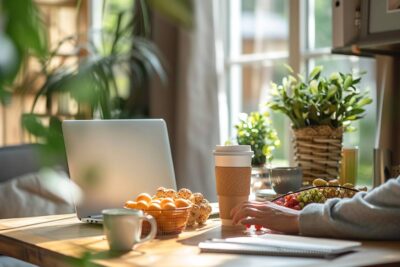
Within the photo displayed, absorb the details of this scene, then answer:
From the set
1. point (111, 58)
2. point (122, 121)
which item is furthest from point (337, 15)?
point (111, 58)

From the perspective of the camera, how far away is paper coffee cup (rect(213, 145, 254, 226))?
1.71 metres

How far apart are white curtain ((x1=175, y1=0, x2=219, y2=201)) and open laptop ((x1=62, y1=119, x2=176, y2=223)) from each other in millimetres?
1694

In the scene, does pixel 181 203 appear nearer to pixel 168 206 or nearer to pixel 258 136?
pixel 168 206

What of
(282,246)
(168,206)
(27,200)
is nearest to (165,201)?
(168,206)

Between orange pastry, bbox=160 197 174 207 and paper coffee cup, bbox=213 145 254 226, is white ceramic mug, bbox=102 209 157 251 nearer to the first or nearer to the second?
orange pastry, bbox=160 197 174 207

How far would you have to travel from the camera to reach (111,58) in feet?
12.5

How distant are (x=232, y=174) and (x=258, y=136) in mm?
668

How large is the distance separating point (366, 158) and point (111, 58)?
152cm

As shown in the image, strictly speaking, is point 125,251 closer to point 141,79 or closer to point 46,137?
point 46,137

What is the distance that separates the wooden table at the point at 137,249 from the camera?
124 cm

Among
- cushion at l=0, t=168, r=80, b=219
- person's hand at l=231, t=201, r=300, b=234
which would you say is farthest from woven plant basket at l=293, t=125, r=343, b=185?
cushion at l=0, t=168, r=80, b=219

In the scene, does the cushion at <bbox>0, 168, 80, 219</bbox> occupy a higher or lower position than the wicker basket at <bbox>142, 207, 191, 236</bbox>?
lower

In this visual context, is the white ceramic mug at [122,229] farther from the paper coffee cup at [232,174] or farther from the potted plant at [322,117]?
the potted plant at [322,117]

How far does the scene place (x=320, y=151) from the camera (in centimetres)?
228
